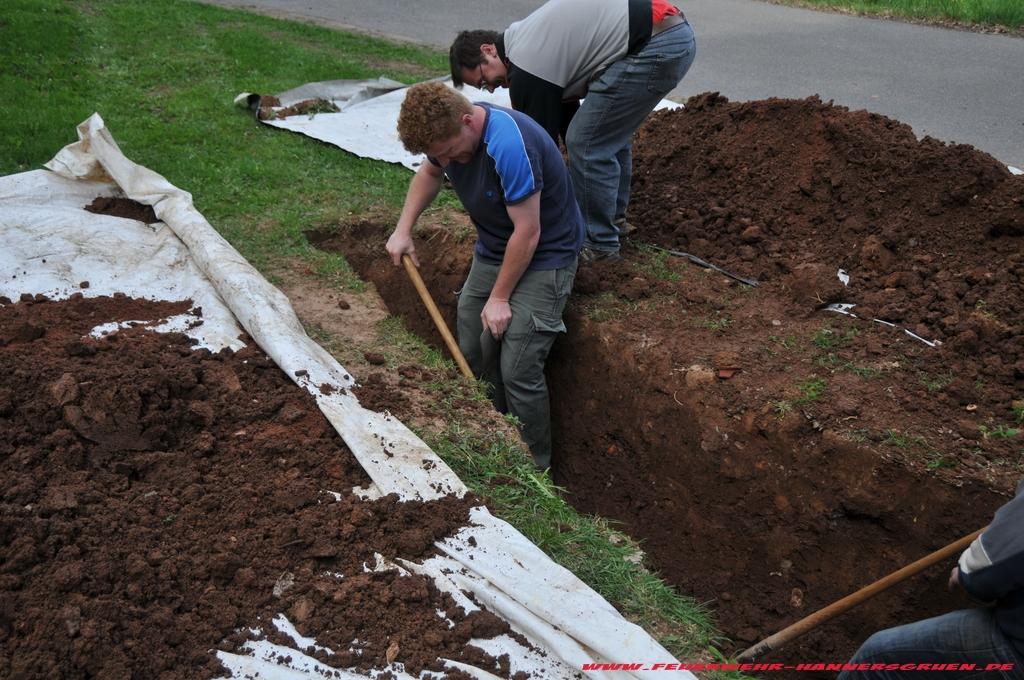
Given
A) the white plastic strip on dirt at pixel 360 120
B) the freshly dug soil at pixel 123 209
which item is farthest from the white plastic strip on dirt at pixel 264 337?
the white plastic strip on dirt at pixel 360 120

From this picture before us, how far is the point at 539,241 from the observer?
444 centimetres

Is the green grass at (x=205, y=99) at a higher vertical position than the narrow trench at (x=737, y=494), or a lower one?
higher

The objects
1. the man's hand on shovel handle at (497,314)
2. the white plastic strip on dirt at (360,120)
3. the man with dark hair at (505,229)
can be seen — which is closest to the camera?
the man with dark hair at (505,229)

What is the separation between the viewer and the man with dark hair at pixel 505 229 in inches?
152

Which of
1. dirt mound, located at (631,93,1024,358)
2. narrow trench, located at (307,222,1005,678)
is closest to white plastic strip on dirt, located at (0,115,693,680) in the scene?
narrow trench, located at (307,222,1005,678)

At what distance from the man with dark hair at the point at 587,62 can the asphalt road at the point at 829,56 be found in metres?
4.36

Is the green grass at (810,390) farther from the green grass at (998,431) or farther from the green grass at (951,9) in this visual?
the green grass at (951,9)

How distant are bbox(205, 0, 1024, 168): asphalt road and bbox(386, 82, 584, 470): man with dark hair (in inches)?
203

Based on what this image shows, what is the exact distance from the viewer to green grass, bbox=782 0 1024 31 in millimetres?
11406

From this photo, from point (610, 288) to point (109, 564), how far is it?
10.7 ft

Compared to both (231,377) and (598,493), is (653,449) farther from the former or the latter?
(231,377)

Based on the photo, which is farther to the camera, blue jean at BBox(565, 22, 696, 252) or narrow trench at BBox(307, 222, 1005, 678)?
blue jean at BBox(565, 22, 696, 252)

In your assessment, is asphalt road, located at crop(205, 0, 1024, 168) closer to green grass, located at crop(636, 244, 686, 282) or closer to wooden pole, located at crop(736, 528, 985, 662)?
green grass, located at crop(636, 244, 686, 282)

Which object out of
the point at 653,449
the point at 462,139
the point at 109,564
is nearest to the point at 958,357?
the point at 653,449
